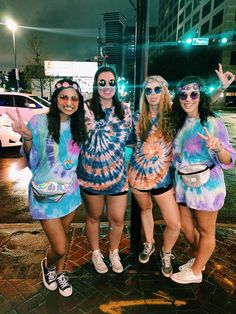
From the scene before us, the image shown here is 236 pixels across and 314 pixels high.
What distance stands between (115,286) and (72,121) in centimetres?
175

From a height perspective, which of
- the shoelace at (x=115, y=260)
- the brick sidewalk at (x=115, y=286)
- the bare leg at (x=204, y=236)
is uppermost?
the bare leg at (x=204, y=236)

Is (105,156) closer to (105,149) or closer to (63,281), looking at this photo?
(105,149)

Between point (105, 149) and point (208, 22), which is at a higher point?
point (208, 22)

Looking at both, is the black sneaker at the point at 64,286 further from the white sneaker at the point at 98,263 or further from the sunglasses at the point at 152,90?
the sunglasses at the point at 152,90

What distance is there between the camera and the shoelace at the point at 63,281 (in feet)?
8.81

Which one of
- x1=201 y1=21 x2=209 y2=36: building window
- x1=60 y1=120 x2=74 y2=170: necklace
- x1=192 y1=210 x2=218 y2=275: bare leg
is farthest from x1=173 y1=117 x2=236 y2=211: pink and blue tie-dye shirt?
x1=201 y1=21 x2=209 y2=36: building window

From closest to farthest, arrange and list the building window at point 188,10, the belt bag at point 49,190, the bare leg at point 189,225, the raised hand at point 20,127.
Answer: the raised hand at point 20,127 < the belt bag at point 49,190 < the bare leg at point 189,225 < the building window at point 188,10

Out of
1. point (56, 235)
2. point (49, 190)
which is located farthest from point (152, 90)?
point (56, 235)

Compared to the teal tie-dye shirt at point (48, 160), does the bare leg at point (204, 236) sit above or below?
below

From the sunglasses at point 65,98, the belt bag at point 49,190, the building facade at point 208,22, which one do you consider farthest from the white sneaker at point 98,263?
the building facade at point 208,22

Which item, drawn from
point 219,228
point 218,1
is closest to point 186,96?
point 219,228

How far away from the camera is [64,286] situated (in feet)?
8.78

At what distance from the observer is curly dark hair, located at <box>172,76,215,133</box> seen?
8.31 feet

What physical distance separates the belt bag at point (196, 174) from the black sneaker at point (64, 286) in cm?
157
